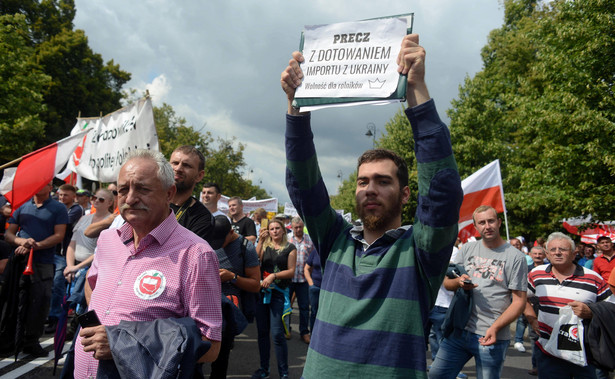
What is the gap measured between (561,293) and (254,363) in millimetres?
3949

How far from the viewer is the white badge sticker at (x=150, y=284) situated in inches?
83.7

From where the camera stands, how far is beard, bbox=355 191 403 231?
84.7 inches

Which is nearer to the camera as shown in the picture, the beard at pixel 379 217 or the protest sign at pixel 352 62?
the protest sign at pixel 352 62

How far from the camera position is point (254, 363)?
6379 mm

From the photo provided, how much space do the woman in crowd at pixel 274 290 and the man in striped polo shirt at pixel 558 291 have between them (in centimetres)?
282

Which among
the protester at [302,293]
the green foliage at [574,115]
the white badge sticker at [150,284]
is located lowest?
the protester at [302,293]

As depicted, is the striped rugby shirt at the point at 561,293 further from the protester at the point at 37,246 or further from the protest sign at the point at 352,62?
the protester at the point at 37,246

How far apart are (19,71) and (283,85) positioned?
77.6ft

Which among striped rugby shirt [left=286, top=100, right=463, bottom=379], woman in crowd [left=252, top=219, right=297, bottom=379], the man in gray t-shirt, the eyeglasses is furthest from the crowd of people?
the eyeglasses

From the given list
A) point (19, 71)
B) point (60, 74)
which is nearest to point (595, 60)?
point (19, 71)

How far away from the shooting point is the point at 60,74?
32.9 m

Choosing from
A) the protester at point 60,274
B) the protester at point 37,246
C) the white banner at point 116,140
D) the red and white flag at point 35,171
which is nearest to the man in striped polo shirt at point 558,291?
the white banner at point 116,140

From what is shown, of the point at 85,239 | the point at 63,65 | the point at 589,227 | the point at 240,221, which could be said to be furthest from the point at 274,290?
the point at 63,65

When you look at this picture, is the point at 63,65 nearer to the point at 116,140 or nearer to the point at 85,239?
the point at 116,140
